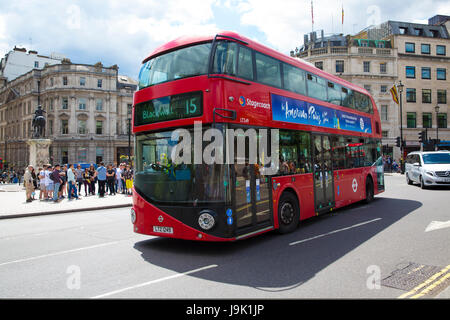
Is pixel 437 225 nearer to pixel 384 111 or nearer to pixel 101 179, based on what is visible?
pixel 101 179

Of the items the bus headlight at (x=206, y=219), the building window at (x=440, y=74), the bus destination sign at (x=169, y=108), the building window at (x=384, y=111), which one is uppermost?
the building window at (x=440, y=74)

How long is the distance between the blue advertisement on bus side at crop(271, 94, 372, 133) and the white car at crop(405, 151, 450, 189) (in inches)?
284

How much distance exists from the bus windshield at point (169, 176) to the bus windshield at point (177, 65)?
1.06m

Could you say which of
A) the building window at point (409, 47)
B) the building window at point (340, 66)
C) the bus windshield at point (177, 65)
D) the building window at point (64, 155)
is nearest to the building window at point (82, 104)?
the building window at point (64, 155)

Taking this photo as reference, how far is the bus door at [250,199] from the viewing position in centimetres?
589

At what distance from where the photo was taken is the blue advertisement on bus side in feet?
23.7

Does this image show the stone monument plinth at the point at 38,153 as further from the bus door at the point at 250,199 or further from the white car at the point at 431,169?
the white car at the point at 431,169

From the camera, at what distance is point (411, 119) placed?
45.7 meters

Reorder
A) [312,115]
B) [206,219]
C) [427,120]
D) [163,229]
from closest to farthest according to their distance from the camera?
[206,219]
[163,229]
[312,115]
[427,120]

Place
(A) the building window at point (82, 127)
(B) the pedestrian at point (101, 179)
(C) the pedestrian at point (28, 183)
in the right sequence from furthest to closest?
(A) the building window at point (82, 127)
(B) the pedestrian at point (101, 179)
(C) the pedestrian at point (28, 183)

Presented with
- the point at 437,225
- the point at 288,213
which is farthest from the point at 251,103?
the point at 437,225

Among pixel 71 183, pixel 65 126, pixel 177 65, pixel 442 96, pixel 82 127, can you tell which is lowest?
pixel 71 183

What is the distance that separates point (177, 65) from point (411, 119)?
4785 cm

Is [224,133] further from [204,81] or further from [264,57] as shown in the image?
[264,57]
